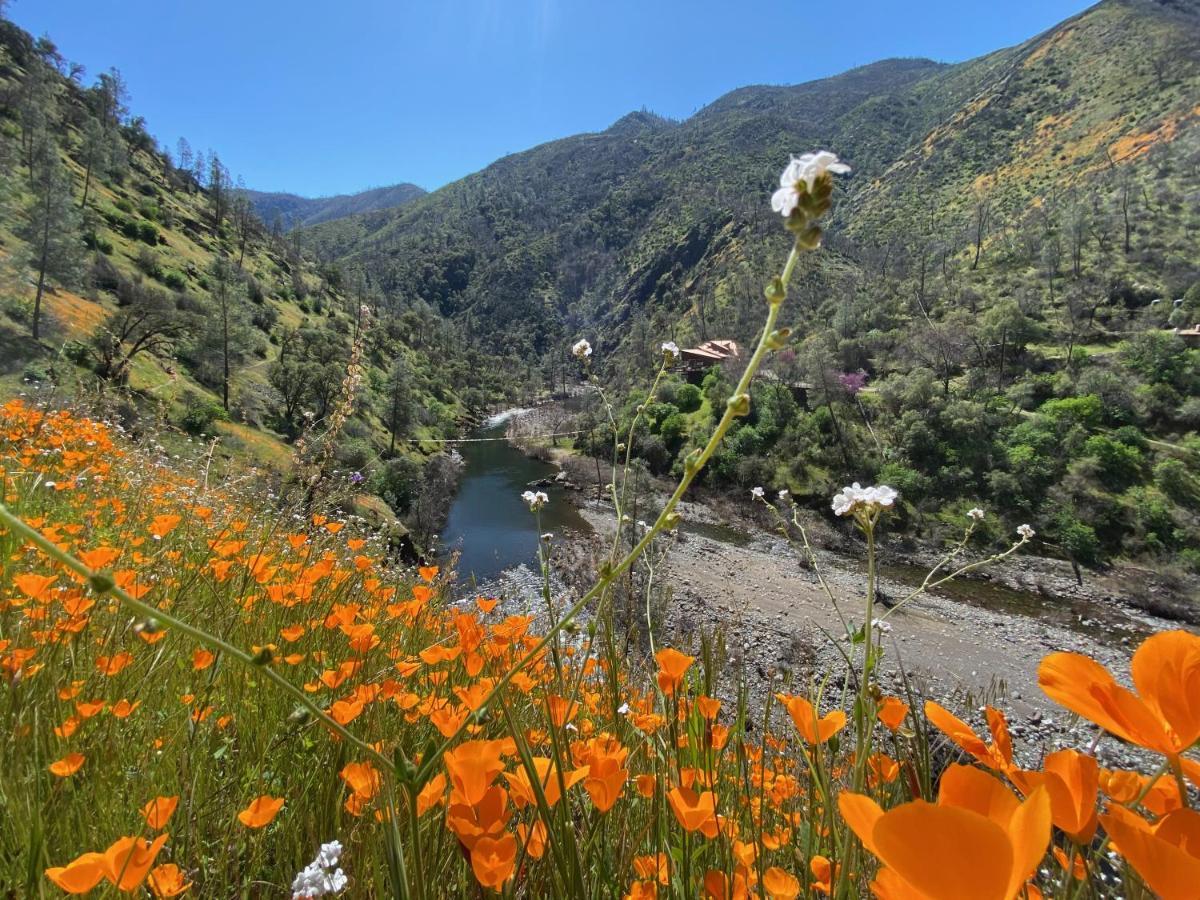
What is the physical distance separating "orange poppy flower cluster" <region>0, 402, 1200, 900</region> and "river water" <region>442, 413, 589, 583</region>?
514 inches

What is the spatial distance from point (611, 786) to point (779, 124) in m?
176

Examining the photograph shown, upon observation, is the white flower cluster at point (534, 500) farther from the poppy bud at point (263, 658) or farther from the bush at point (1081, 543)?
the bush at point (1081, 543)

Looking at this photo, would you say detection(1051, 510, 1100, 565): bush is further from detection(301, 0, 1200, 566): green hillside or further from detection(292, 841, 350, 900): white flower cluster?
detection(292, 841, 350, 900): white flower cluster

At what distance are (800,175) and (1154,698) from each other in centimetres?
63

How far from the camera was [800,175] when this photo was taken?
2.15 ft

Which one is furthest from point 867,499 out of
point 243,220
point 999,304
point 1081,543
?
point 243,220

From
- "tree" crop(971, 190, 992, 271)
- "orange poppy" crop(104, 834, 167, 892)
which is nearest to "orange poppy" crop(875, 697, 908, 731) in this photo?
"orange poppy" crop(104, 834, 167, 892)

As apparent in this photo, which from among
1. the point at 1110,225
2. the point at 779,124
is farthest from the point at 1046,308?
the point at 779,124

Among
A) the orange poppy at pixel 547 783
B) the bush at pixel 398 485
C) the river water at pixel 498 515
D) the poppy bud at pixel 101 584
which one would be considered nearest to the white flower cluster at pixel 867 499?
the orange poppy at pixel 547 783

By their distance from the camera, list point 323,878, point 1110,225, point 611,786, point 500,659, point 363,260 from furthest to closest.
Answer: point 363,260, point 1110,225, point 500,659, point 611,786, point 323,878

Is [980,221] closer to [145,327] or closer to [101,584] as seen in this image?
[145,327]

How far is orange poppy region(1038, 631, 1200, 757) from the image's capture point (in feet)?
1.48

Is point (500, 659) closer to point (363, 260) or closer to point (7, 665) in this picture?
point (7, 665)

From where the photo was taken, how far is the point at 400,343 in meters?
65.2
